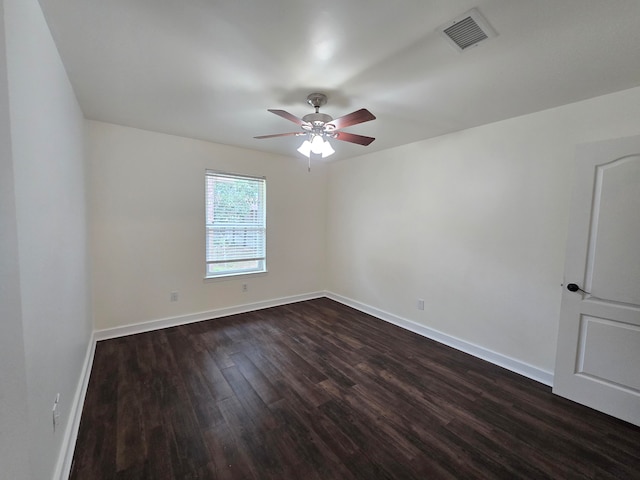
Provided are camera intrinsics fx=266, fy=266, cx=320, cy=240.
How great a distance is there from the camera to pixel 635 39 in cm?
152

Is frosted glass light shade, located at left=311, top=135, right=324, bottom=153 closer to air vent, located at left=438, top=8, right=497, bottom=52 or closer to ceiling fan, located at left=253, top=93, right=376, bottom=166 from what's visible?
ceiling fan, located at left=253, top=93, right=376, bottom=166

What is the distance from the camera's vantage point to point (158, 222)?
3410mm

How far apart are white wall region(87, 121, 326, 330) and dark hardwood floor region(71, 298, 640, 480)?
64 cm

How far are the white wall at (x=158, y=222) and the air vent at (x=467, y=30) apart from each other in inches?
122

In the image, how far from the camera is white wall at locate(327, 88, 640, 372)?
2379 mm

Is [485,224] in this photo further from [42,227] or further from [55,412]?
[55,412]

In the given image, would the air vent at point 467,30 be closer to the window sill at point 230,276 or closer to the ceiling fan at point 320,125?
the ceiling fan at point 320,125

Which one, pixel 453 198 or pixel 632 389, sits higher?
pixel 453 198

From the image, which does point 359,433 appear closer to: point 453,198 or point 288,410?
point 288,410

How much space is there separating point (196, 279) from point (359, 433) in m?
2.85

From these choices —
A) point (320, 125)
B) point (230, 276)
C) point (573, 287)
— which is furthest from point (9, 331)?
point (573, 287)

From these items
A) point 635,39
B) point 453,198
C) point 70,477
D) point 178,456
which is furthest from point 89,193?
point 635,39

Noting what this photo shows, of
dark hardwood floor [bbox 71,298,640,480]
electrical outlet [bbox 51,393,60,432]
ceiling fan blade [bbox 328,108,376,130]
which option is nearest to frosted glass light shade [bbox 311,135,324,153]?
ceiling fan blade [bbox 328,108,376,130]

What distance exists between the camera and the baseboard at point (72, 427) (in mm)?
1432
